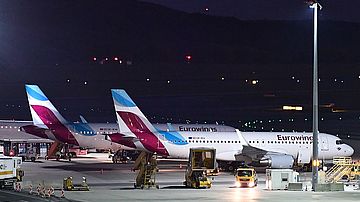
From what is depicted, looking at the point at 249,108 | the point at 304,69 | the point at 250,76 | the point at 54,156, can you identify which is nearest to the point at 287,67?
the point at 304,69

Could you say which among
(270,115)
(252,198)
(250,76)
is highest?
(250,76)

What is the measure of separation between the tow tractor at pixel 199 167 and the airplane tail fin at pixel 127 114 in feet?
48.1

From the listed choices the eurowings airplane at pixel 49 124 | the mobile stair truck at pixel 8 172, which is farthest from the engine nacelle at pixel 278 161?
the mobile stair truck at pixel 8 172

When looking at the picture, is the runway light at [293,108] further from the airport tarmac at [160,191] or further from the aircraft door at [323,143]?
the airport tarmac at [160,191]

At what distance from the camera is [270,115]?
454 ft

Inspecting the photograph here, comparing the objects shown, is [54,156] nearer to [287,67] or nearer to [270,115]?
[270,115]

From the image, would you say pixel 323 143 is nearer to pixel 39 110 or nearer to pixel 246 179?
pixel 246 179

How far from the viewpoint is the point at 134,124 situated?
217 feet

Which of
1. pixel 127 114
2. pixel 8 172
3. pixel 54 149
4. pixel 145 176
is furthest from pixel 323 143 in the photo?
pixel 8 172

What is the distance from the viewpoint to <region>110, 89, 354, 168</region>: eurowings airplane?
66125mm

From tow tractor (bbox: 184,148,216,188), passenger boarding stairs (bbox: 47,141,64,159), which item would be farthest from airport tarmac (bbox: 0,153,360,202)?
passenger boarding stairs (bbox: 47,141,64,159)

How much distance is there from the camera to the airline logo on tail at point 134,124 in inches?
2598

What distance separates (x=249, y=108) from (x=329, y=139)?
7267cm

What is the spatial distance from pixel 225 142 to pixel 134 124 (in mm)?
9070
